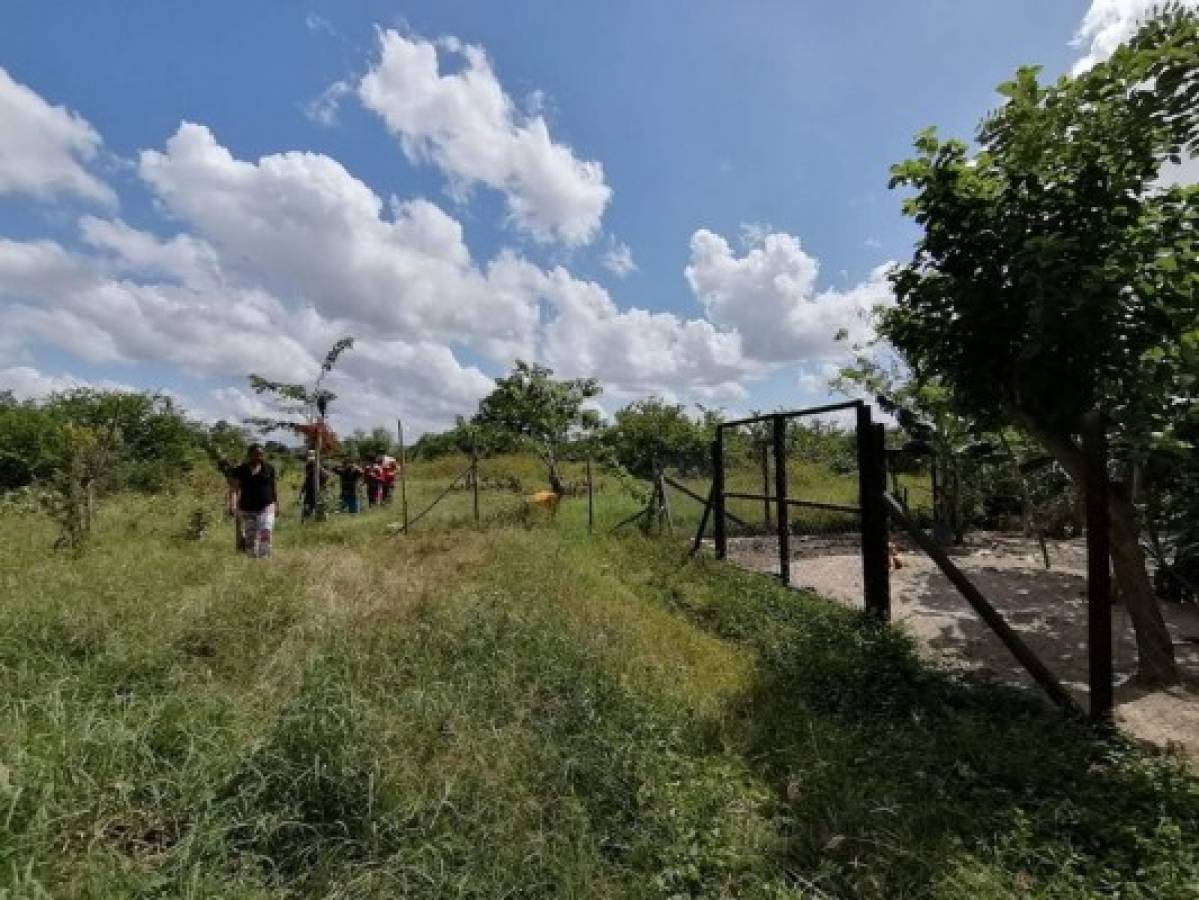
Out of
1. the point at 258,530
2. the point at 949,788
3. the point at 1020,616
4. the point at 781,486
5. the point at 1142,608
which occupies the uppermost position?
the point at 781,486

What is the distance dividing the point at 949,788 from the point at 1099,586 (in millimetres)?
1434

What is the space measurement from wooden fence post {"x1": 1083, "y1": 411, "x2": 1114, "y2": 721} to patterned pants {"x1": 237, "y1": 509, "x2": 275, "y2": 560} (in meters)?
7.95

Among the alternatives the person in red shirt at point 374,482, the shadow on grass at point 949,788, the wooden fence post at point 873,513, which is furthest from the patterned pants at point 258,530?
the wooden fence post at point 873,513

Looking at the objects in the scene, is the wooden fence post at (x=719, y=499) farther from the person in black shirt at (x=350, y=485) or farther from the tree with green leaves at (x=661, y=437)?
the tree with green leaves at (x=661, y=437)

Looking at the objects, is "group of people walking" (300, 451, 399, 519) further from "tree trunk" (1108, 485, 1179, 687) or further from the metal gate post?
"tree trunk" (1108, 485, 1179, 687)

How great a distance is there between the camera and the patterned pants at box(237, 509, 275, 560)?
8312 millimetres

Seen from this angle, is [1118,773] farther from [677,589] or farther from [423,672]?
[677,589]

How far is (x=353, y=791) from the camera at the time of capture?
287 centimetres

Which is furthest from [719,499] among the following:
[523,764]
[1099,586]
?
[523,764]

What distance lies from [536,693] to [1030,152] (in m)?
3.70

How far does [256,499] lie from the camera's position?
8258 millimetres

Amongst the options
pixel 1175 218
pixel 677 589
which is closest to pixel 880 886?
pixel 1175 218

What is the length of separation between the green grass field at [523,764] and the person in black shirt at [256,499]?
2.80 metres

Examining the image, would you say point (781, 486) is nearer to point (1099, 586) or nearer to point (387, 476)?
point (1099, 586)
